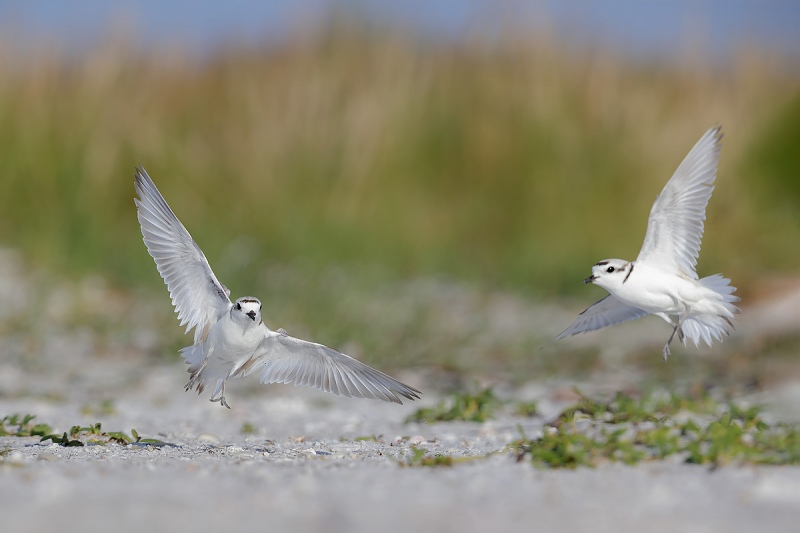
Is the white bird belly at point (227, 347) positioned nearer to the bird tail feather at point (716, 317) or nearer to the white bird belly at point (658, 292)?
the white bird belly at point (658, 292)

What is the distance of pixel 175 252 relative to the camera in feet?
11.6

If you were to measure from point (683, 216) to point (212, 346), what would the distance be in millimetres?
1597

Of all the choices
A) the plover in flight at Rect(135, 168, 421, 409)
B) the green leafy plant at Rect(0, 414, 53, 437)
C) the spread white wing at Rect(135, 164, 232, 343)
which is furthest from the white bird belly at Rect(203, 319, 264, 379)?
the green leafy plant at Rect(0, 414, 53, 437)

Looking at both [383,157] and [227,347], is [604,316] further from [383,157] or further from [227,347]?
[383,157]

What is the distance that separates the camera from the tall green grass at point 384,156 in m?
7.43

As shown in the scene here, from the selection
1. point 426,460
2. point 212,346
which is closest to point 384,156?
point 212,346

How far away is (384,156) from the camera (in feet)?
26.9

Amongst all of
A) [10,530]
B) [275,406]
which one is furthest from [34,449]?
[275,406]

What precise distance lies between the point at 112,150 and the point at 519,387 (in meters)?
3.64

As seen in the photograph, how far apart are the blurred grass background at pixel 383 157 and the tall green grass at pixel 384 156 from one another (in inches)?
0.6

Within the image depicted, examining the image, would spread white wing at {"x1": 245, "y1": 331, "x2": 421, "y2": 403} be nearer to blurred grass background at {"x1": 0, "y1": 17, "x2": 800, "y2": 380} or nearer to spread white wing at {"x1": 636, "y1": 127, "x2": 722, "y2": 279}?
spread white wing at {"x1": 636, "y1": 127, "x2": 722, "y2": 279}

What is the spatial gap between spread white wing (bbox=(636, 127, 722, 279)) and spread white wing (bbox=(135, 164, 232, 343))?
1417 millimetres

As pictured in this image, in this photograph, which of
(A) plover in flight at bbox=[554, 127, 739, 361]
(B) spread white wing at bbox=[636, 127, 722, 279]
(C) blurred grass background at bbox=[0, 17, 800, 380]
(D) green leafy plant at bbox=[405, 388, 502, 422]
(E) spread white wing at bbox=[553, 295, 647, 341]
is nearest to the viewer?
(A) plover in flight at bbox=[554, 127, 739, 361]

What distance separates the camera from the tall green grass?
7.43 m
